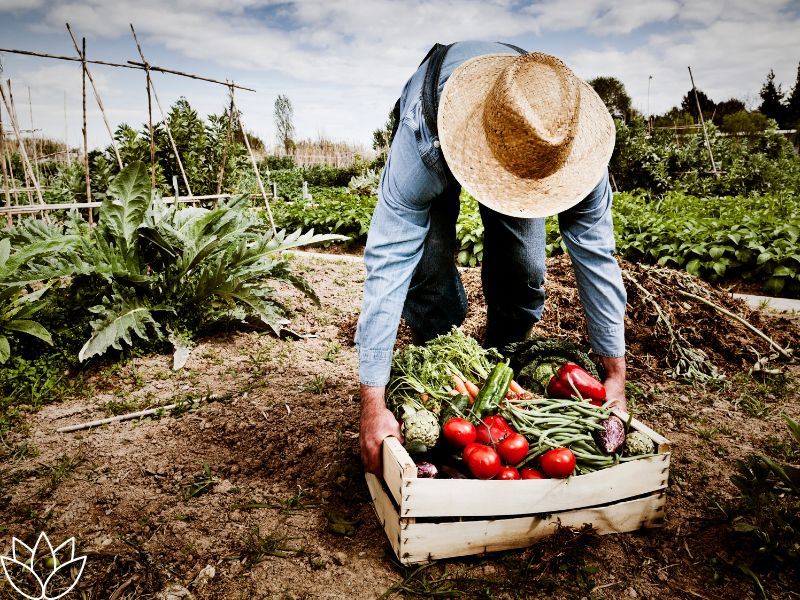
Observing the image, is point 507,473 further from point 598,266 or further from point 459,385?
point 598,266

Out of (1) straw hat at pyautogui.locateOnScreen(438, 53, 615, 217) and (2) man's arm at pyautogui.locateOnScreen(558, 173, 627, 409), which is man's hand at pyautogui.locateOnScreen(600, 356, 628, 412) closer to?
(2) man's arm at pyautogui.locateOnScreen(558, 173, 627, 409)

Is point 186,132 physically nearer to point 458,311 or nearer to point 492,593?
point 458,311

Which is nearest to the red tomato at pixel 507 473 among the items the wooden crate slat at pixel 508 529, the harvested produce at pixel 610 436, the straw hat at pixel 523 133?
the wooden crate slat at pixel 508 529

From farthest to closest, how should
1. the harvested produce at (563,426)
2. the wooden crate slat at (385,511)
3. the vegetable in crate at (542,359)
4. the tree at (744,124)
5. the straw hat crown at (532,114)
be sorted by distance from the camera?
1. the tree at (744,124)
2. the vegetable in crate at (542,359)
3. the harvested produce at (563,426)
4. the wooden crate slat at (385,511)
5. the straw hat crown at (532,114)

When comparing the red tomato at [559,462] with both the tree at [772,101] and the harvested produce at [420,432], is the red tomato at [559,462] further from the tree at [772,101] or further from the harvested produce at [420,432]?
the tree at [772,101]

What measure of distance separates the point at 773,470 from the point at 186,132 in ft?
30.4

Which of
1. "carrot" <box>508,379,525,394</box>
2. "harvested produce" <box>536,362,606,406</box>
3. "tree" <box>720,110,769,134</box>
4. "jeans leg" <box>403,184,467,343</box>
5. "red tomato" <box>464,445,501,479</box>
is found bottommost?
"red tomato" <box>464,445,501,479</box>

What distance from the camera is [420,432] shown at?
185 cm

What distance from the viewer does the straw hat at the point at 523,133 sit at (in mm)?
1614

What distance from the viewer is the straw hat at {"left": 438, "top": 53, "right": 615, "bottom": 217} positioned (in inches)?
63.6

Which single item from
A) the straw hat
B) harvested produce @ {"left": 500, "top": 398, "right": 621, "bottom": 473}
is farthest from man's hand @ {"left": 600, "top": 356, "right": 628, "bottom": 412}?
the straw hat

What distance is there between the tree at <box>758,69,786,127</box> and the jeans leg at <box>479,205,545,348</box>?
35.5 m

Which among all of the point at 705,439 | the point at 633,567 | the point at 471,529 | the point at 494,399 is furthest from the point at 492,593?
the point at 705,439

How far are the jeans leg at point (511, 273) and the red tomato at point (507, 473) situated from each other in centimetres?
126
